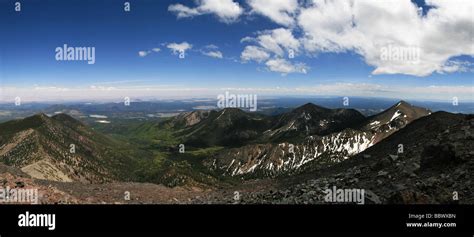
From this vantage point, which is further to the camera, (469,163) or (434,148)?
(434,148)

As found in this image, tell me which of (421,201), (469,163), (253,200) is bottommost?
(253,200)

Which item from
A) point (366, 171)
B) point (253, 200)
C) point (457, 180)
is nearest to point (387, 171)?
point (366, 171)

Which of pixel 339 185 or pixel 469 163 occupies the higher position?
pixel 469 163

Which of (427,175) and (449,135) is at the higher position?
(449,135)
